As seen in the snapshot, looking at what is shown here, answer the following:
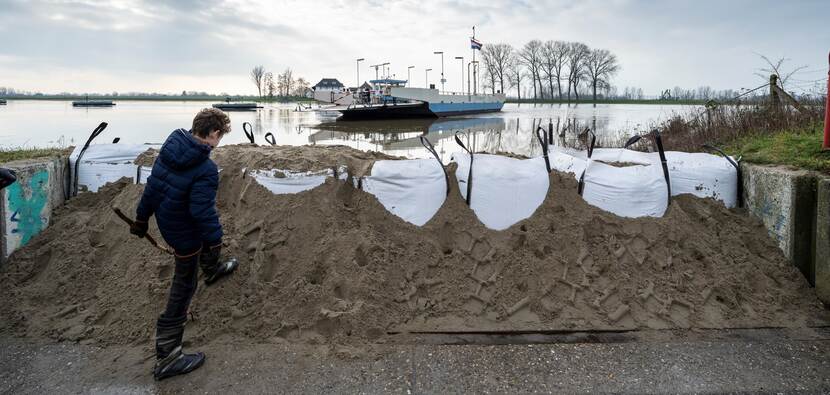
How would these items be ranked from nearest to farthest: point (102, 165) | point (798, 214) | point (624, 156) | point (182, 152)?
point (182, 152) < point (798, 214) < point (102, 165) < point (624, 156)

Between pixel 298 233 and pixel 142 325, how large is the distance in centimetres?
137

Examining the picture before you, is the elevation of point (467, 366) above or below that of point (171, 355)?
below

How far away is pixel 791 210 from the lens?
172 inches

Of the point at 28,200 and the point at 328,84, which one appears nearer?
the point at 28,200

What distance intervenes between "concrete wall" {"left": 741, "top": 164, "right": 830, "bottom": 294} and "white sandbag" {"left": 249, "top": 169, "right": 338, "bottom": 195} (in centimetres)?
427

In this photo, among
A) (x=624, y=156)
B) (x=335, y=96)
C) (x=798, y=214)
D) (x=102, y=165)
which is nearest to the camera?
(x=798, y=214)

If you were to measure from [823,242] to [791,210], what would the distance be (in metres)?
0.40

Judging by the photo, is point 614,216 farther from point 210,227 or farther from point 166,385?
point 166,385

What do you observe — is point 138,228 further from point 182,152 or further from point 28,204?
point 28,204

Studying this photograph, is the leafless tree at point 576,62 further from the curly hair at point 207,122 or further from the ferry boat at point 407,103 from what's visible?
the curly hair at point 207,122

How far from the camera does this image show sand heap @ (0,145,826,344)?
3740 mm

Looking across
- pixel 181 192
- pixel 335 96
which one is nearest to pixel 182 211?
pixel 181 192

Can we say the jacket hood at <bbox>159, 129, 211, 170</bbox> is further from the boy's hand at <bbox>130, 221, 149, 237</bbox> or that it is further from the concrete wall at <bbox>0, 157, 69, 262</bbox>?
the concrete wall at <bbox>0, 157, 69, 262</bbox>

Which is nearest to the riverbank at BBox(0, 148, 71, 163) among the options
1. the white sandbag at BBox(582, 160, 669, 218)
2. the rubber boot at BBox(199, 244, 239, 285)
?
the rubber boot at BBox(199, 244, 239, 285)
